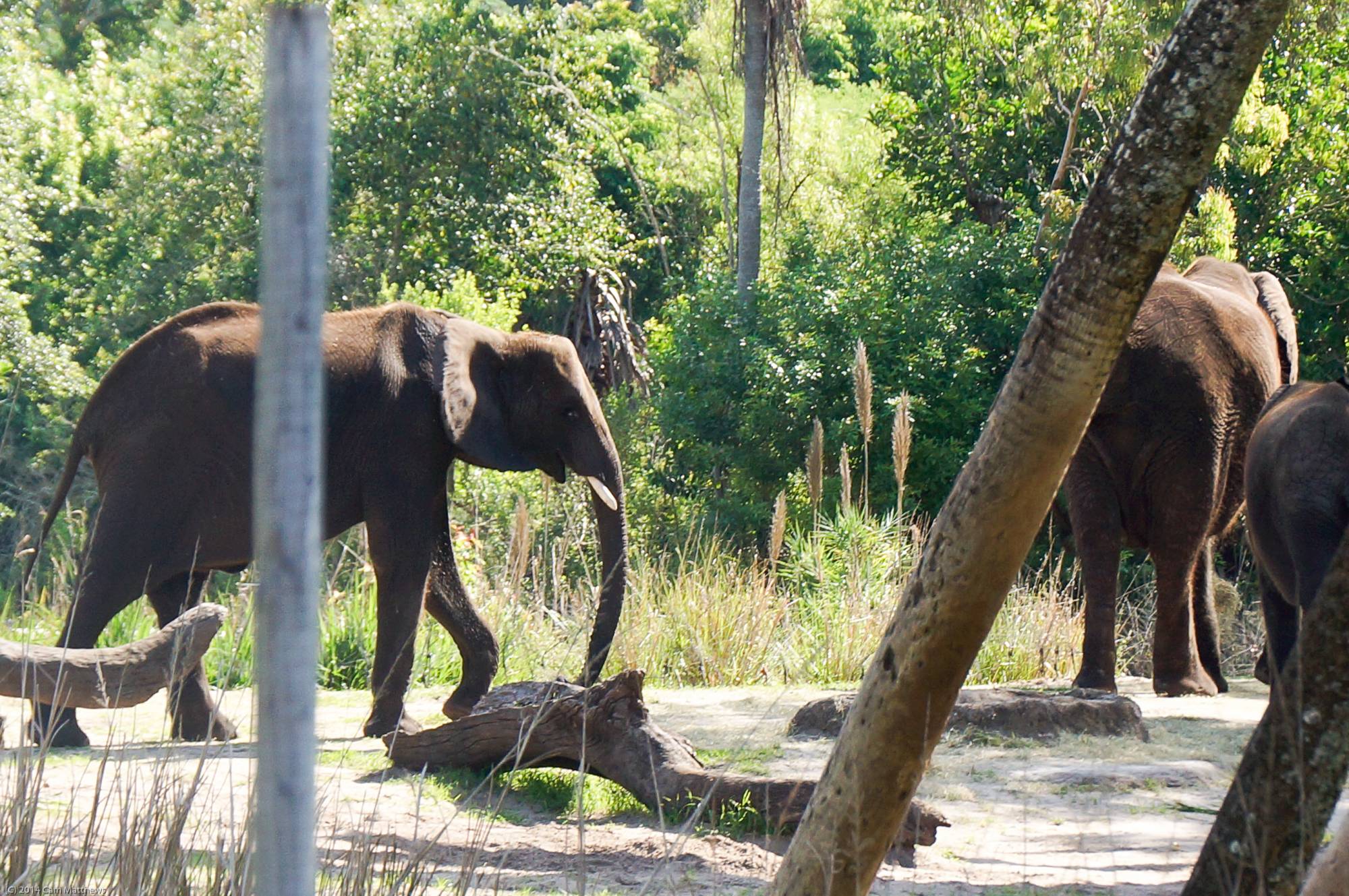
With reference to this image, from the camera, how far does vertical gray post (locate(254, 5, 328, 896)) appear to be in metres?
1.25

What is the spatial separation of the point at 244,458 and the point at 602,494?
1.81 metres

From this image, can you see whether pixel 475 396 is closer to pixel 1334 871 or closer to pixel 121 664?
pixel 121 664

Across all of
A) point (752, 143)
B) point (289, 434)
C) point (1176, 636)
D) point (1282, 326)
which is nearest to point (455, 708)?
point (1176, 636)

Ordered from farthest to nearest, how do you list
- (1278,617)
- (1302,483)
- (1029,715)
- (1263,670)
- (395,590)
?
(1263,670) → (395,590) → (1029,715) → (1278,617) → (1302,483)

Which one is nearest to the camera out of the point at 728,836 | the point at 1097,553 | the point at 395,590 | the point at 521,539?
the point at 728,836

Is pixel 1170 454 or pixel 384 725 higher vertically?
pixel 1170 454

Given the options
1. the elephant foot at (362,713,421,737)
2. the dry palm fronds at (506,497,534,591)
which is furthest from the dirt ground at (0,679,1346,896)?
the dry palm fronds at (506,497,534,591)

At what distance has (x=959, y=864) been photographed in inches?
194

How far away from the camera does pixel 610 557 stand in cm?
795

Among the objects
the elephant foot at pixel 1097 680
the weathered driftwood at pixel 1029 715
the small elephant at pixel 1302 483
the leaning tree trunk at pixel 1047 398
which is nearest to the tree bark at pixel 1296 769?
→ the leaning tree trunk at pixel 1047 398

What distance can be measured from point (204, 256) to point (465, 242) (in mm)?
3801

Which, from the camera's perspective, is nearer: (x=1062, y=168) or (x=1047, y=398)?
(x=1047, y=398)

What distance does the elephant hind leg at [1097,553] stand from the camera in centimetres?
787

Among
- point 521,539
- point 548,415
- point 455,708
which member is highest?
point 548,415
